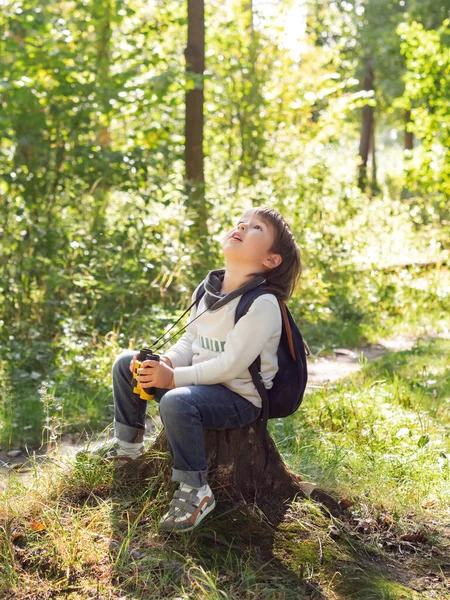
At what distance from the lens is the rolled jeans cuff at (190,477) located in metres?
3.02

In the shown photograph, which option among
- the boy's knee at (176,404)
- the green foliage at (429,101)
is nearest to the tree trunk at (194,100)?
the green foliage at (429,101)

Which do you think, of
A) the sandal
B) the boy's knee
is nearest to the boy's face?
the boy's knee

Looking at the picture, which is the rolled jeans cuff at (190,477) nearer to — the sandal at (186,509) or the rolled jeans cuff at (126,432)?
the sandal at (186,509)

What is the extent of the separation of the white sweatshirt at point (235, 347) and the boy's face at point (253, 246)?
0.61ft

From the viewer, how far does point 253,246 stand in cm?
335

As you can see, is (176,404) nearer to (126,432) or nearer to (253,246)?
(126,432)

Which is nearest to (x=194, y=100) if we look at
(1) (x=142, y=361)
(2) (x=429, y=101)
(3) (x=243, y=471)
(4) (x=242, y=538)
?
(2) (x=429, y=101)

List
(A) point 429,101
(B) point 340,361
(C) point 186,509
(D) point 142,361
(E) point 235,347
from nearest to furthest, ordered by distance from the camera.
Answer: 1. (C) point 186,509
2. (E) point 235,347
3. (D) point 142,361
4. (B) point 340,361
5. (A) point 429,101

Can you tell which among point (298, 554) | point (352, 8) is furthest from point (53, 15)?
point (352, 8)

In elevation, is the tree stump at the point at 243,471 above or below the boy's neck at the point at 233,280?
below

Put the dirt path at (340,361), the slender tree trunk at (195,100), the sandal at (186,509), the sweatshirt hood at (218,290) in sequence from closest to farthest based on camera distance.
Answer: the sandal at (186,509)
the sweatshirt hood at (218,290)
the dirt path at (340,361)
the slender tree trunk at (195,100)

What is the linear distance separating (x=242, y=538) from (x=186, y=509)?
271 millimetres

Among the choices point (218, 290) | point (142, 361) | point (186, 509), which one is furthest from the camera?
point (218, 290)

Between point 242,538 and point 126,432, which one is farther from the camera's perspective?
point 126,432
